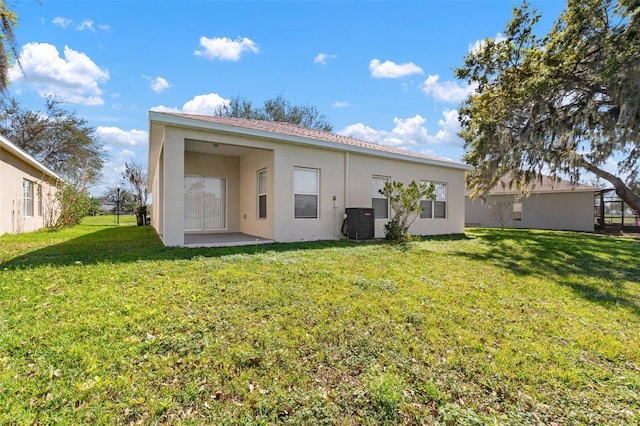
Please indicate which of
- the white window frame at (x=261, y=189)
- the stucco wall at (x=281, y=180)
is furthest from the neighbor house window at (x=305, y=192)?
the white window frame at (x=261, y=189)

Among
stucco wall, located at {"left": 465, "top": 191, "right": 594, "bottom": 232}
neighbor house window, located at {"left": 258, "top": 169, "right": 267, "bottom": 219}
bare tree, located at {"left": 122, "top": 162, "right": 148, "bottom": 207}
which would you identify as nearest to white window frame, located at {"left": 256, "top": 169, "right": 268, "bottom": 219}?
neighbor house window, located at {"left": 258, "top": 169, "right": 267, "bottom": 219}

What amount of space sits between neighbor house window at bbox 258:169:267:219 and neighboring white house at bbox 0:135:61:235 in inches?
291

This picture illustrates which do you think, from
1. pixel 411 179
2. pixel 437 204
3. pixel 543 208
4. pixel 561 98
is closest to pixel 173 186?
pixel 411 179

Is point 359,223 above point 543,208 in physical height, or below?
below

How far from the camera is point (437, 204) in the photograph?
1202cm

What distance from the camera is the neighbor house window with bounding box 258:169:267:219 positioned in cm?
938

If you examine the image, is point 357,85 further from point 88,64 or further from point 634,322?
point 634,322

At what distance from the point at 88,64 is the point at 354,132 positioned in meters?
19.9

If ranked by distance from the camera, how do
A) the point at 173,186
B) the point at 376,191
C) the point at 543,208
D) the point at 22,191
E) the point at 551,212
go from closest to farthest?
the point at 173,186 < the point at 376,191 < the point at 22,191 < the point at 551,212 < the point at 543,208

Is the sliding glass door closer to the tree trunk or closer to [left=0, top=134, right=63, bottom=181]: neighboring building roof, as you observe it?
[left=0, top=134, right=63, bottom=181]: neighboring building roof

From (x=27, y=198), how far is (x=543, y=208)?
26.1 m

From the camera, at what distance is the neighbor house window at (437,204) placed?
38.4 ft

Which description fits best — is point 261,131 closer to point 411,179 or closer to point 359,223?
point 359,223

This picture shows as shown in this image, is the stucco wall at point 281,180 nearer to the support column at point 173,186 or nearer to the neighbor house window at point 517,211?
the support column at point 173,186
